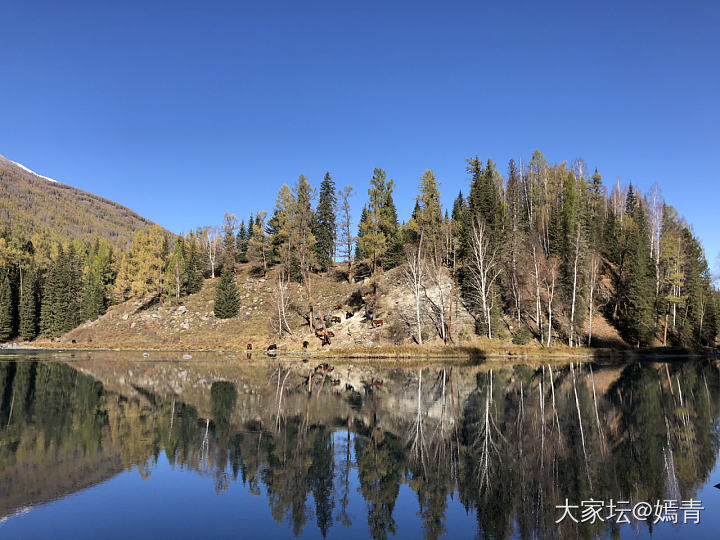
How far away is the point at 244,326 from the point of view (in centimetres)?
6400

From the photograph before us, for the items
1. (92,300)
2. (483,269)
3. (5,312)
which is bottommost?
(5,312)

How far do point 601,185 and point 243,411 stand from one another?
9113 cm

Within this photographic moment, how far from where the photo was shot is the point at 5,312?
244 ft

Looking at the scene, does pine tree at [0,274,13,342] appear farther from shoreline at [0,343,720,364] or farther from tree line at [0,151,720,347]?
shoreline at [0,343,720,364]

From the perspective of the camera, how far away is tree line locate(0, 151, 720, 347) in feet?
181

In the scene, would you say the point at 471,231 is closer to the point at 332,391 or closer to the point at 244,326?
the point at 244,326

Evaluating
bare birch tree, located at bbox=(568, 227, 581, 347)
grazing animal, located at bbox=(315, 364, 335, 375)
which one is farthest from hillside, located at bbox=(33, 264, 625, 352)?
grazing animal, located at bbox=(315, 364, 335, 375)

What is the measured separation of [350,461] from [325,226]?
233 feet

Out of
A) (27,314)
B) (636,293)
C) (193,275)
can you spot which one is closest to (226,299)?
(193,275)

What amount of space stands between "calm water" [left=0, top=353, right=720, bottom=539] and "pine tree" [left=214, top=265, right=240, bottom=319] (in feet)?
140

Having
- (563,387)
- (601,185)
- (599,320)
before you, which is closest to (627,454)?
(563,387)

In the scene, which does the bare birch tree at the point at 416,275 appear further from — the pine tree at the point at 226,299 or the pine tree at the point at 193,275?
the pine tree at the point at 193,275

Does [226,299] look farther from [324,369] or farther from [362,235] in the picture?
[324,369]

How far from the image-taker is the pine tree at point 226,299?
2648 inches
